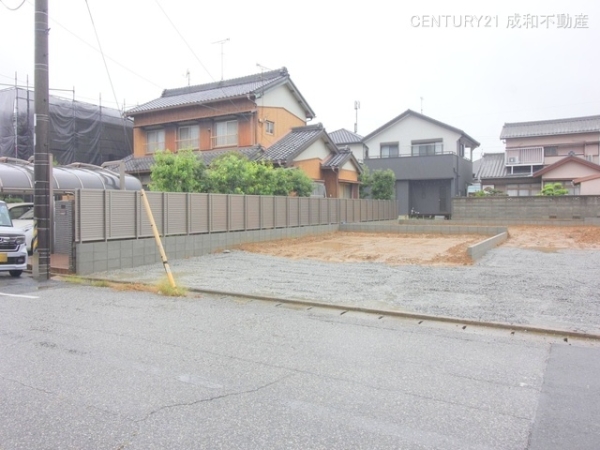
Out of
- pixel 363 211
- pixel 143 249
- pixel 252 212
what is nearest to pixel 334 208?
pixel 363 211

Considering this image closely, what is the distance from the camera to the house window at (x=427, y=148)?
3542 centimetres

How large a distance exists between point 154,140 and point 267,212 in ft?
41.0

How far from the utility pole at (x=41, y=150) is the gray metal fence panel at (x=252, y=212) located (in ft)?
25.1

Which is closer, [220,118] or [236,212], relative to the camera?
[236,212]

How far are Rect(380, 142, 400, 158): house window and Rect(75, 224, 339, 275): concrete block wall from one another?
72.0 feet

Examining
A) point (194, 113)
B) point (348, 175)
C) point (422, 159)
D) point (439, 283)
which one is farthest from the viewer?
point (422, 159)

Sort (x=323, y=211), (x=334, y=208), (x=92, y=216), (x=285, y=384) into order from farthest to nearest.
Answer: (x=334, y=208), (x=323, y=211), (x=92, y=216), (x=285, y=384)

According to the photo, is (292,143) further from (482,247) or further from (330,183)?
(482,247)

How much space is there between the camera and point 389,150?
3734 centimetres

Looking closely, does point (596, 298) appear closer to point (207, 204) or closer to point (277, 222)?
point (207, 204)

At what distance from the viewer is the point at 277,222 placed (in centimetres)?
1942

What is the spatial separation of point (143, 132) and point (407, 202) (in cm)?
2036

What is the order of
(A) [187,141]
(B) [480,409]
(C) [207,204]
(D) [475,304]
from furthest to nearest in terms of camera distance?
(A) [187,141], (C) [207,204], (D) [475,304], (B) [480,409]

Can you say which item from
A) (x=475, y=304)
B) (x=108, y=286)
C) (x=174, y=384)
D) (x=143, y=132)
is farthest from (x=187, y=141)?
(x=174, y=384)
